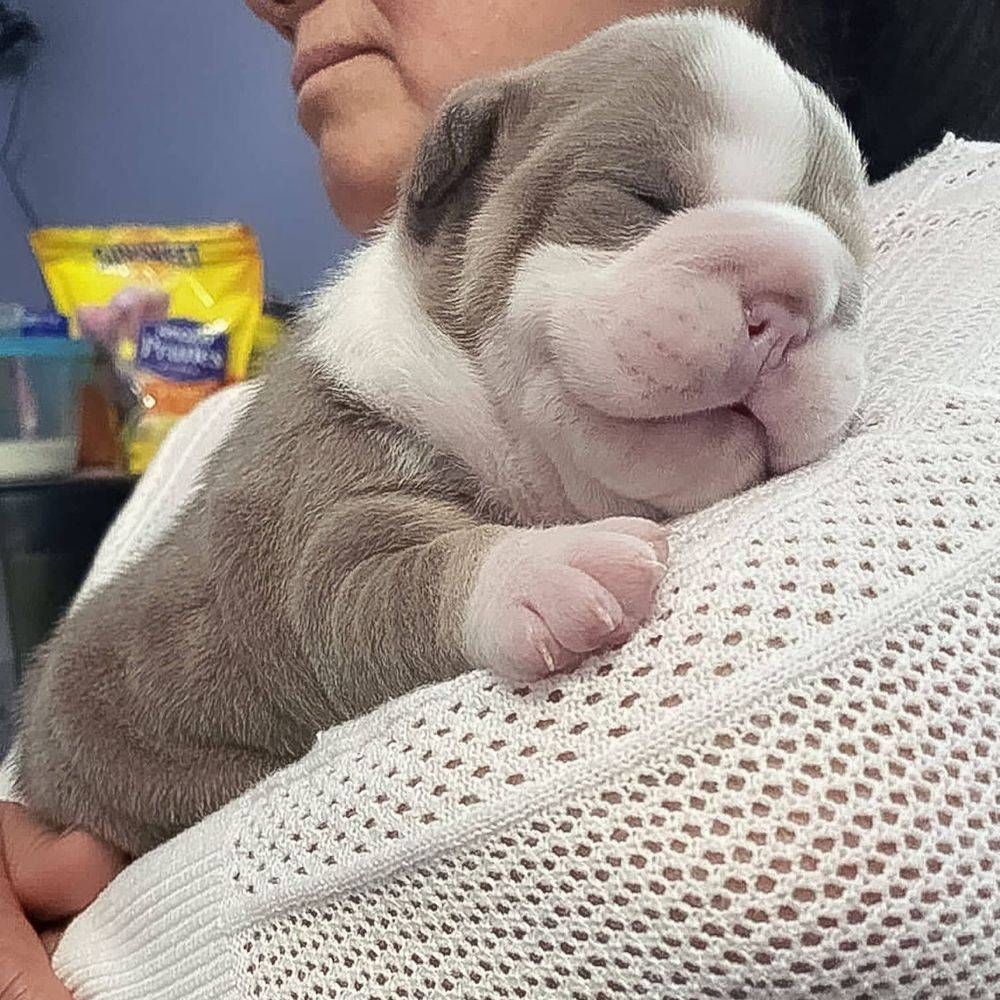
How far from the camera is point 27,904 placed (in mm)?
967

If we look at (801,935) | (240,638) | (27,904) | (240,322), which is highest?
(801,935)

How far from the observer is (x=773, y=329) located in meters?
0.62

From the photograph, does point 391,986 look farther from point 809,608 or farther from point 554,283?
point 554,283

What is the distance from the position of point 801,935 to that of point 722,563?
6.8 inches

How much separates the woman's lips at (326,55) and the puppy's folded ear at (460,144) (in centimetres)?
44

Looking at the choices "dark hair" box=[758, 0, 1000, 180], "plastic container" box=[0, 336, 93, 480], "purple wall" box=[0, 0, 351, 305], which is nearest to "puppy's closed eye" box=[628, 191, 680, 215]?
"dark hair" box=[758, 0, 1000, 180]

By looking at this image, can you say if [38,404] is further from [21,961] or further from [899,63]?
[899,63]

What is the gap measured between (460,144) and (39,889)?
0.64 m

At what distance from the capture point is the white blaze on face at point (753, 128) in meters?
0.68

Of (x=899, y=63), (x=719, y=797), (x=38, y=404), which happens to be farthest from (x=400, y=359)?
(x=38, y=404)

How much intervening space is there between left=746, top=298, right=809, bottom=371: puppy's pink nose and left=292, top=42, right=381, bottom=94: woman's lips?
0.71 meters

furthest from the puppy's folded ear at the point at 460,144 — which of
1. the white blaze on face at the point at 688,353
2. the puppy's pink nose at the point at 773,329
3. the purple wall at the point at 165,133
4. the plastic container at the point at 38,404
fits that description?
the purple wall at the point at 165,133

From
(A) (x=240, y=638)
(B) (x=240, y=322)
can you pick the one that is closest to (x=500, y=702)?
(A) (x=240, y=638)

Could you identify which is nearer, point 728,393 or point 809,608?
point 809,608
